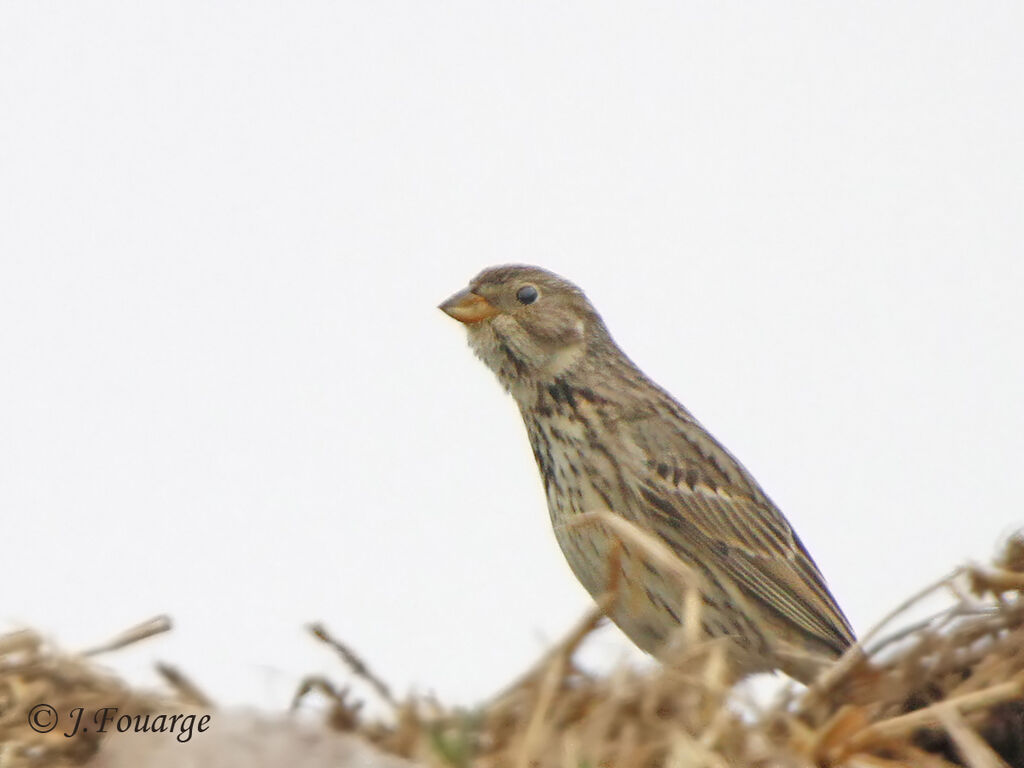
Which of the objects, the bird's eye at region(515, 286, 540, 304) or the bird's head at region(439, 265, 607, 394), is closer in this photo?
the bird's head at region(439, 265, 607, 394)

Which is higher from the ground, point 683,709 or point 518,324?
point 518,324

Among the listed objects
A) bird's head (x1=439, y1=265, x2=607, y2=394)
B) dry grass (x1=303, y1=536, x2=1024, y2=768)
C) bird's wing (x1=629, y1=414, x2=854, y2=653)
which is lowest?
dry grass (x1=303, y1=536, x2=1024, y2=768)

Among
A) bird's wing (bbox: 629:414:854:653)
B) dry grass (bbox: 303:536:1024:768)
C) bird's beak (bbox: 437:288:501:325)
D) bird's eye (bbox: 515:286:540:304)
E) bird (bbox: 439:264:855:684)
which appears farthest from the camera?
bird's eye (bbox: 515:286:540:304)

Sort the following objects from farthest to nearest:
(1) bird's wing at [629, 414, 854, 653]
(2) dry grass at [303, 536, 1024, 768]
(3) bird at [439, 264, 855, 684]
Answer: (1) bird's wing at [629, 414, 854, 653] → (3) bird at [439, 264, 855, 684] → (2) dry grass at [303, 536, 1024, 768]

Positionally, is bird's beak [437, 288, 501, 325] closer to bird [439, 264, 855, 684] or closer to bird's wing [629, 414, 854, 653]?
bird [439, 264, 855, 684]

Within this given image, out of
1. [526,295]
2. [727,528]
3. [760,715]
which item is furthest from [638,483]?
[760,715]

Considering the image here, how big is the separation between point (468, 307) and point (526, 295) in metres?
0.29

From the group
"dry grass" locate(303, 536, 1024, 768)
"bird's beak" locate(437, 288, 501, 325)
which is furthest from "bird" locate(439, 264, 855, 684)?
"dry grass" locate(303, 536, 1024, 768)

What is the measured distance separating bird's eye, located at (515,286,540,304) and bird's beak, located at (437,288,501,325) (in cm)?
13

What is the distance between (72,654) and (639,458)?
3245 millimetres

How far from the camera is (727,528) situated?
5387mm

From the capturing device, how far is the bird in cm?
472

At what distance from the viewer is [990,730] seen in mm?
2217

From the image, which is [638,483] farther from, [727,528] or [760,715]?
[760,715]
